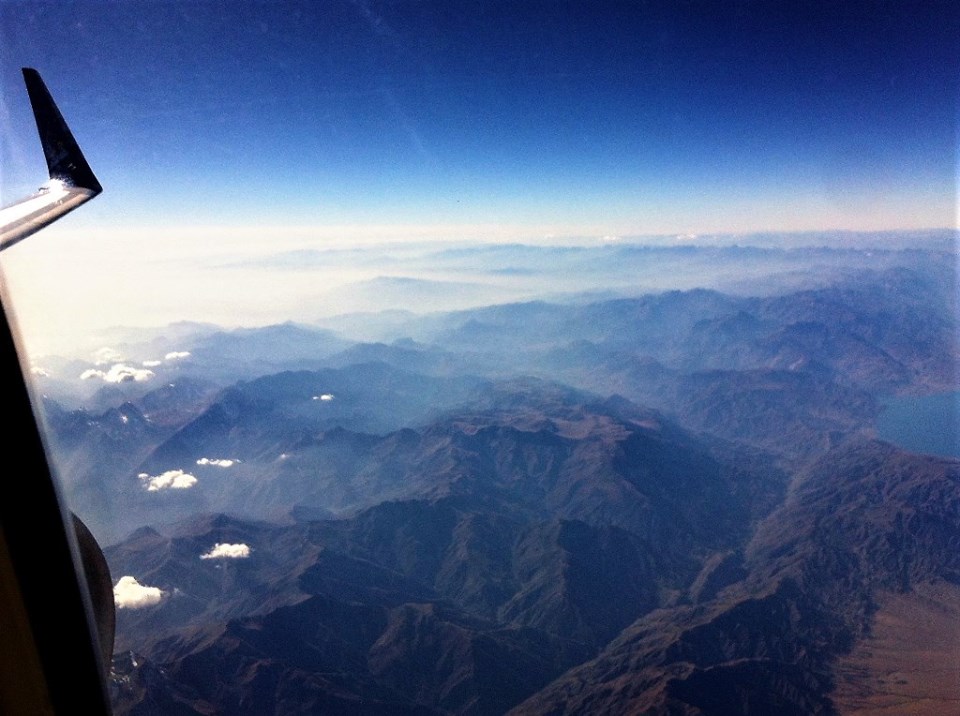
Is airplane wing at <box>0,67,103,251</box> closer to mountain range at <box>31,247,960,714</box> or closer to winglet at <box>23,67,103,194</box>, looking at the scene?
winglet at <box>23,67,103,194</box>

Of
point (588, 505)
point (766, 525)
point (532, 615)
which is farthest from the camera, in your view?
point (588, 505)

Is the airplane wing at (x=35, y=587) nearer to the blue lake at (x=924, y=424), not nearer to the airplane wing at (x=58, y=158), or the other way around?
the airplane wing at (x=58, y=158)

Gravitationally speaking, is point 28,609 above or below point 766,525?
above

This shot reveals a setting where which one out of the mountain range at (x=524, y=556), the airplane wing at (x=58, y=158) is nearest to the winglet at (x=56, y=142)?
the airplane wing at (x=58, y=158)

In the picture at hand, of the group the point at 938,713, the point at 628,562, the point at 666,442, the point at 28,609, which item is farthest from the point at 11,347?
the point at 666,442

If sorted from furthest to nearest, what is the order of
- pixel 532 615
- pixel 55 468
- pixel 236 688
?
pixel 532 615 → pixel 236 688 → pixel 55 468

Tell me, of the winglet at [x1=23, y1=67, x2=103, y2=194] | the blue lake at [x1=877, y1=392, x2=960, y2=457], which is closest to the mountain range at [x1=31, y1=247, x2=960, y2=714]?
the blue lake at [x1=877, y1=392, x2=960, y2=457]

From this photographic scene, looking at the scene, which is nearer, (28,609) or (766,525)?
(28,609)

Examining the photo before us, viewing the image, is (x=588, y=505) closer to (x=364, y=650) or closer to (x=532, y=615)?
(x=532, y=615)
